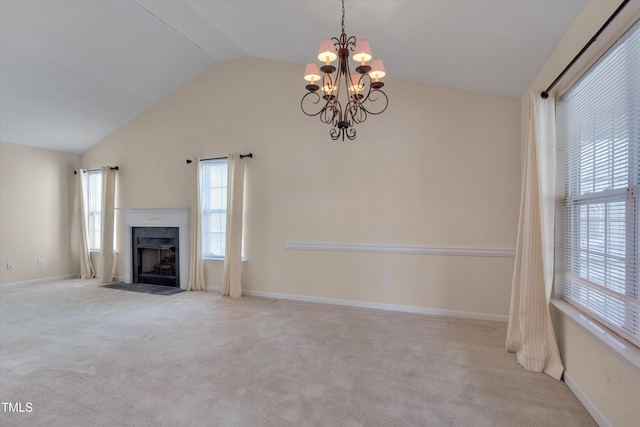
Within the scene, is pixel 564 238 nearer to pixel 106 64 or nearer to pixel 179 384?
pixel 179 384

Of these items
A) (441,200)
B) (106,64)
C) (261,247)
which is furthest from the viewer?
(261,247)

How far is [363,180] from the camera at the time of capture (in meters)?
4.14

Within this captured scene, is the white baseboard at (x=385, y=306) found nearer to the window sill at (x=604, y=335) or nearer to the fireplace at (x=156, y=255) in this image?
Result: the window sill at (x=604, y=335)

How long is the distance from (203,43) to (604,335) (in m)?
5.16

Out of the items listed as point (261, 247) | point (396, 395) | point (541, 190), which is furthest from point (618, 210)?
point (261, 247)

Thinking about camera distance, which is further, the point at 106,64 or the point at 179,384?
the point at 106,64

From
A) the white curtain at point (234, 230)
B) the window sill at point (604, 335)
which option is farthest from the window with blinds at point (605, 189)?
the white curtain at point (234, 230)

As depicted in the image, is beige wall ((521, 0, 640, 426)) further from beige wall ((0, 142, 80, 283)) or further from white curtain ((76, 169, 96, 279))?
beige wall ((0, 142, 80, 283))

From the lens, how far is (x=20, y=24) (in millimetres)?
3340

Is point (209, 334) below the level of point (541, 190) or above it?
below

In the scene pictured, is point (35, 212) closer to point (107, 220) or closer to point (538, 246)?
point (107, 220)

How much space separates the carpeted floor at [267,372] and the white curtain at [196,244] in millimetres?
1148

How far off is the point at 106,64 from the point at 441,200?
4.81m

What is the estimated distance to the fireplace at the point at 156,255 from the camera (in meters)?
5.38
